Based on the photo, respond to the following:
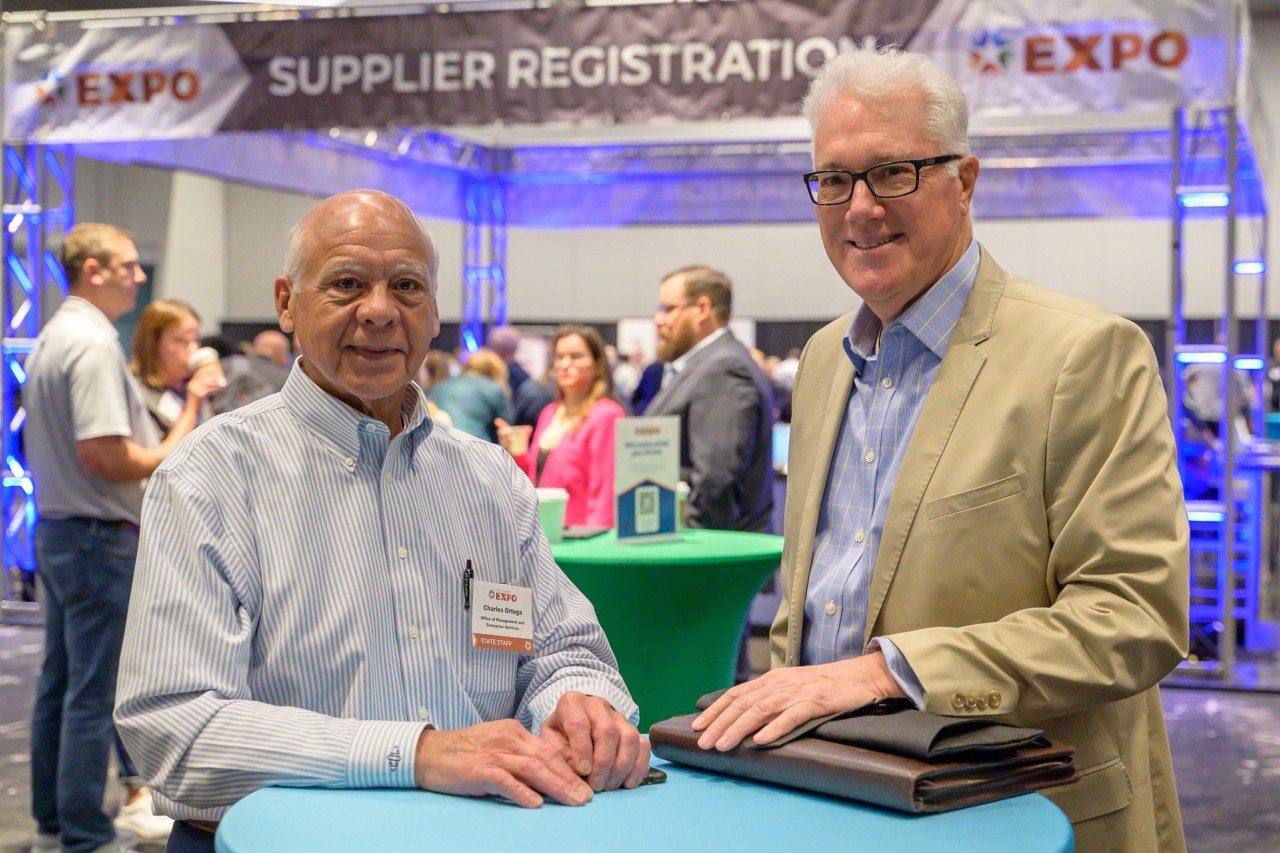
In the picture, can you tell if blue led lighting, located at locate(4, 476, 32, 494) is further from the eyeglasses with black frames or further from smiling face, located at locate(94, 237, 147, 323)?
the eyeglasses with black frames

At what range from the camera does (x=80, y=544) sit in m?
3.58

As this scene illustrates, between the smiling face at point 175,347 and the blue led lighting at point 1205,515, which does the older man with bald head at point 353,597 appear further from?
the blue led lighting at point 1205,515

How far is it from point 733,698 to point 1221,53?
4597 millimetres

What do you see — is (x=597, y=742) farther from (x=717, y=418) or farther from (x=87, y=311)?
(x=717, y=418)

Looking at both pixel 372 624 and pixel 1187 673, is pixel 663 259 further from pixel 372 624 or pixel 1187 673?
pixel 372 624

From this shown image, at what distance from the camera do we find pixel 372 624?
1.57 metres

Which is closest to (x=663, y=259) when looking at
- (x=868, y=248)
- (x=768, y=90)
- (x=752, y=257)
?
(x=752, y=257)

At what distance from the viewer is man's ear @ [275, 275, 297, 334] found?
1701 millimetres

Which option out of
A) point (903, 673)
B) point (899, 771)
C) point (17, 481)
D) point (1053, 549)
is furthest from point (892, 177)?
point (17, 481)

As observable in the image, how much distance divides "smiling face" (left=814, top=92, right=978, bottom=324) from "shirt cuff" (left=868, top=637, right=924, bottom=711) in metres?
0.47

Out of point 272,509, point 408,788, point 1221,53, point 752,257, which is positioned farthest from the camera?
point 752,257

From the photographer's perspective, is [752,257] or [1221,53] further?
[752,257]

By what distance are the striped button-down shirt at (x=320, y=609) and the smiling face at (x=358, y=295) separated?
5cm

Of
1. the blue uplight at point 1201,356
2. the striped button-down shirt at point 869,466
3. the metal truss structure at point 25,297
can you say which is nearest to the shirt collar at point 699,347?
the blue uplight at point 1201,356
